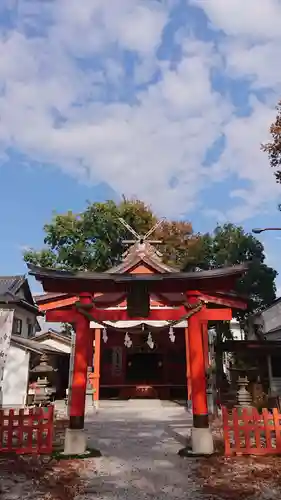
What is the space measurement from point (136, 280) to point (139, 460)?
14.6 feet

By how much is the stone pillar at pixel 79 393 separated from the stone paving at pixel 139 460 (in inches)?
27.4

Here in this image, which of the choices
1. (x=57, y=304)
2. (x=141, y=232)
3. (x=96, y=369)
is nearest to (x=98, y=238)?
(x=141, y=232)

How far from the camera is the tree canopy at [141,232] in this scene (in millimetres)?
34000

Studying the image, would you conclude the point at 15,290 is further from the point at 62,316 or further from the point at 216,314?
the point at 216,314

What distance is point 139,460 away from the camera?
30.6ft

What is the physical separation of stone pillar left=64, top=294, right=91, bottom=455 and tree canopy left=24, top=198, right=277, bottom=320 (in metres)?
23.2

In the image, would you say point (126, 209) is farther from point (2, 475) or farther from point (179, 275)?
point (2, 475)

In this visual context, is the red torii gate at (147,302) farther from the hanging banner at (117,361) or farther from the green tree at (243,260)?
the green tree at (243,260)

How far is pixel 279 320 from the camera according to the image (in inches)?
1186

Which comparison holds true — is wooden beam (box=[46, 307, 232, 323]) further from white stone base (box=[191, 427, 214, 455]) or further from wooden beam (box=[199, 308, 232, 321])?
white stone base (box=[191, 427, 214, 455])

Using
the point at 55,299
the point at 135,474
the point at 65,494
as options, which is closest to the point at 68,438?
the point at 135,474

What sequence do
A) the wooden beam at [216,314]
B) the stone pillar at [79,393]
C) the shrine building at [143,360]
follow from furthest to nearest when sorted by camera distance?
the shrine building at [143,360] < the wooden beam at [216,314] < the stone pillar at [79,393]

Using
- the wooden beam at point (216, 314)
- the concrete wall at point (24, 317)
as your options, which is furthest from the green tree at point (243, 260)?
the wooden beam at point (216, 314)

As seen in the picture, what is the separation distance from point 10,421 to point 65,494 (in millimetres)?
3862
